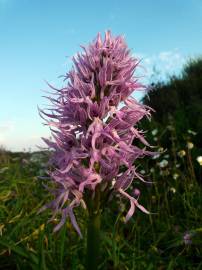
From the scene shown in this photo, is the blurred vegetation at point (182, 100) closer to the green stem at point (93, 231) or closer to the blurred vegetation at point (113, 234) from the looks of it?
the blurred vegetation at point (113, 234)

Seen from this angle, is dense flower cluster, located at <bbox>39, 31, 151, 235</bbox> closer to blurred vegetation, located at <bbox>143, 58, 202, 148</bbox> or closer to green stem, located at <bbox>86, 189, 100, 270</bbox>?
green stem, located at <bbox>86, 189, 100, 270</bbox>

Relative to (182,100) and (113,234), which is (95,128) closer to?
(113,234)

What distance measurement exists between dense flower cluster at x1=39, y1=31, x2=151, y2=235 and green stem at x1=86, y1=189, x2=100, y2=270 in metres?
0.06

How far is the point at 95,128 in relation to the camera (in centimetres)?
275

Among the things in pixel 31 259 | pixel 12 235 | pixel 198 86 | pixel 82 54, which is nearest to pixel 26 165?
pixel 198 86

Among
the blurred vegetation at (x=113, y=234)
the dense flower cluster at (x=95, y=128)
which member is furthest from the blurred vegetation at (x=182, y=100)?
the dense flower cluster at (x=95, y=128)

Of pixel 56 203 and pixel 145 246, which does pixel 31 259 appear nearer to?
pixel 56 203

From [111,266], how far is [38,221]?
3.95ft

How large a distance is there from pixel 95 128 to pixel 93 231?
618mm

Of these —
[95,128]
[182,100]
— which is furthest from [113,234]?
[182,100]

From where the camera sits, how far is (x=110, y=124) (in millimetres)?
2834

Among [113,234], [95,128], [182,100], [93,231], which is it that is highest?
[182,100]

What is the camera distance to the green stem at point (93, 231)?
2.78 metres

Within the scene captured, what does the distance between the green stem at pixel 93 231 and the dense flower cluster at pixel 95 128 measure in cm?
6
